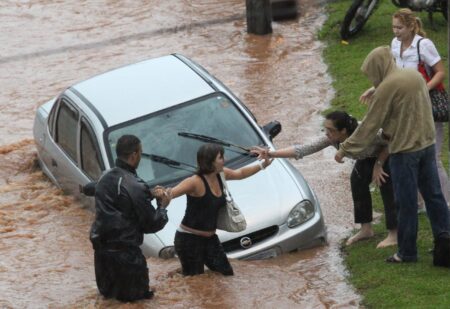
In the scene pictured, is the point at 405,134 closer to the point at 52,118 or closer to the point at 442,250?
the point at 442,250

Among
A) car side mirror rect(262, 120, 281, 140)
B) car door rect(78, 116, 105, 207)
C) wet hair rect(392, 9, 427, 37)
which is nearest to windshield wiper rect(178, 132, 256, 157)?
car side mirror rect(262, 120, 281, 140)

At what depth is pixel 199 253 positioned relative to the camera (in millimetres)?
8883

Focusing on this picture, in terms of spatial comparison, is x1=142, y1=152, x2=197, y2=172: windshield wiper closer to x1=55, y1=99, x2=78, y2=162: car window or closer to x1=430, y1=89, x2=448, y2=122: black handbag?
x1=55, y1=99, x2=78, y2=162: car window

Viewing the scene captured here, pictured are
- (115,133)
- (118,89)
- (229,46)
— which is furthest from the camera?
(229,46)

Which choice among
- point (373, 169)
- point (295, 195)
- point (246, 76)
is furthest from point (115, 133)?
point (246, 76)

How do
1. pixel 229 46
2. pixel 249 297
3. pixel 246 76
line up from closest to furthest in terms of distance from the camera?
pixel 249 297
pixel 246 76
pixel 229 46

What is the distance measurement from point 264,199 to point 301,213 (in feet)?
1.18

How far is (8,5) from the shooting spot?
23.2 m

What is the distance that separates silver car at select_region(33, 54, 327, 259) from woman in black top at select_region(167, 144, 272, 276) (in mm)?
818

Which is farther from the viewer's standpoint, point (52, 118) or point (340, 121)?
point (52, 118)

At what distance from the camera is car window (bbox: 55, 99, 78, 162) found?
465 inches

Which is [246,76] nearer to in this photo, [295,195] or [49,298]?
[295,195]

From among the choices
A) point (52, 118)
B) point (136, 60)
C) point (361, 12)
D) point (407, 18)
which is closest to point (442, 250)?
point (407, 18)

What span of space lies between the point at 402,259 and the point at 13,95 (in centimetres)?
968
